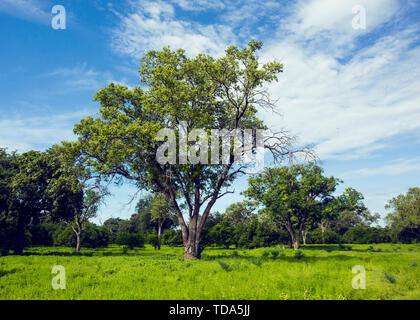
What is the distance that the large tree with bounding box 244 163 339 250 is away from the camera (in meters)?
41.7

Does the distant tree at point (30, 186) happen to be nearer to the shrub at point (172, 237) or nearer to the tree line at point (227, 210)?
the tree line at point (227, 210)

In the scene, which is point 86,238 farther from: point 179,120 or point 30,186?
point 179,120

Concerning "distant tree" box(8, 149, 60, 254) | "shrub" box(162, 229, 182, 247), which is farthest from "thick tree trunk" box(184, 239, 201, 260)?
"shrub" box(162, 229, 182, 247)

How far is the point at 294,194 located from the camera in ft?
140

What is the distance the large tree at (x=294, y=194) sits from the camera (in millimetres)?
41656

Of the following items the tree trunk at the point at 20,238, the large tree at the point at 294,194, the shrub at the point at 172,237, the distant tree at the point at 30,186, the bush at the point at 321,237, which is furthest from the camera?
the bush at the point at 321,237

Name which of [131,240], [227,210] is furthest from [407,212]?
[131,240]

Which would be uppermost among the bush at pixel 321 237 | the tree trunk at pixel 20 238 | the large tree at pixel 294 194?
the large tree at pixel 294 194

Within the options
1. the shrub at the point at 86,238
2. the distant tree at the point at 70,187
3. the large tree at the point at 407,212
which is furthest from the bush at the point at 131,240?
the large tree at the point at 407,212

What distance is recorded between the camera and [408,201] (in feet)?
255

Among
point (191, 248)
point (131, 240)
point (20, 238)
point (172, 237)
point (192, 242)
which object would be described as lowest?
point (172, 237)

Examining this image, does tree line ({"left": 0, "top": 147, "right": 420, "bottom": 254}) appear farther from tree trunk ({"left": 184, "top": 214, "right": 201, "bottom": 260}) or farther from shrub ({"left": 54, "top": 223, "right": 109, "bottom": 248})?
tree trunk ({"left": 184, "top": 214, "right": 201, "bottom": 260})
